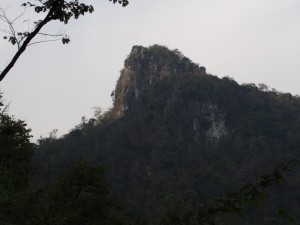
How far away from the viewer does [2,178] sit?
601 centimetres

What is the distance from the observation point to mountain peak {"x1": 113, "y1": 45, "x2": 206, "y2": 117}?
114312 millimetres

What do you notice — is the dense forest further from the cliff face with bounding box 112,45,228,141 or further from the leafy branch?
the leafy branch

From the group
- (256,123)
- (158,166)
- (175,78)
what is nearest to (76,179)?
(158,166)

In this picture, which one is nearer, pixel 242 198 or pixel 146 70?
pixel 242 198

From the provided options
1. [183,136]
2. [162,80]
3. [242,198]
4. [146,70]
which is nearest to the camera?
[242,198]

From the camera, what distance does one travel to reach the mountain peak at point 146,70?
114 m

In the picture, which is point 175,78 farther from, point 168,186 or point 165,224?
point 165,224

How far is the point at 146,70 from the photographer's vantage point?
119 metres

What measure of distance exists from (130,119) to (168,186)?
93.5ft

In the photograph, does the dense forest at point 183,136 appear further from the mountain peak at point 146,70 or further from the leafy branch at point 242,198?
the leafy branch at point 242,198

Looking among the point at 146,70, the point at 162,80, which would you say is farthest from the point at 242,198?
the point at 146,70

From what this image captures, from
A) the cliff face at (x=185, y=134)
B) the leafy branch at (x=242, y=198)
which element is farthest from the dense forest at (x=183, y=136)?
the leafy branch at (x=242, y=198)

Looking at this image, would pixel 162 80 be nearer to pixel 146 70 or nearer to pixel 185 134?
pixel 146 70

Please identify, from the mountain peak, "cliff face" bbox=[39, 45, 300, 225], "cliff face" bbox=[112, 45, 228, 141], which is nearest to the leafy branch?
"cliff face" bbox=[39, 45, 300, 225]
